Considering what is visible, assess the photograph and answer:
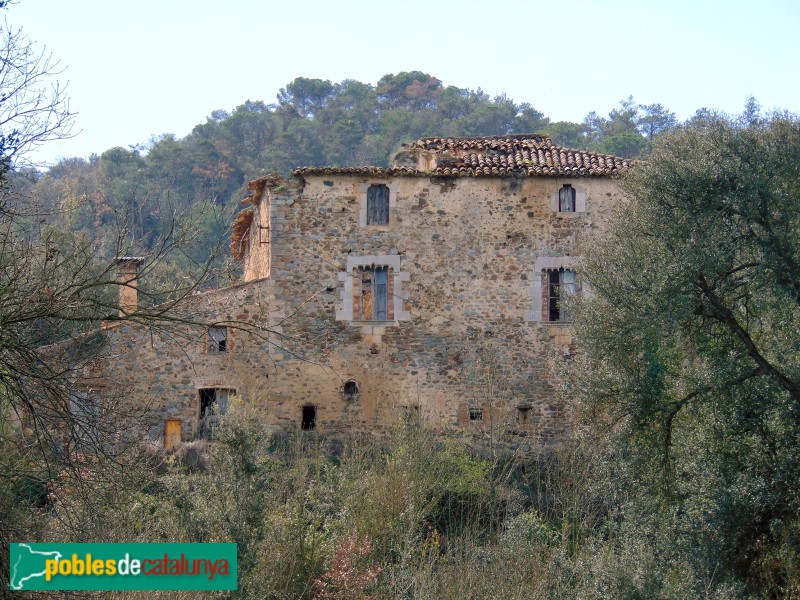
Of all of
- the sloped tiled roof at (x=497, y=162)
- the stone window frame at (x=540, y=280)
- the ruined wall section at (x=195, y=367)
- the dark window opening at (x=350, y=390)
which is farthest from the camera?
the sloped tiled roof at (x=497, y=162)

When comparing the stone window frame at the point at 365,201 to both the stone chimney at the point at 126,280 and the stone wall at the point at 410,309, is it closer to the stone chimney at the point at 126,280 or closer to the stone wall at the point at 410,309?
the stone wall at the point at 410,309

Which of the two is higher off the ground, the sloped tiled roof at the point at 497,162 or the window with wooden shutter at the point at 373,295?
the sloped tiled roof at the point at 497,162

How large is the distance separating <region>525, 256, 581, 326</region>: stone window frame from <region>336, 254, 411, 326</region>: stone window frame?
2467 mm

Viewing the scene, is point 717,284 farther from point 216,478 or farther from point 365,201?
point 365,201

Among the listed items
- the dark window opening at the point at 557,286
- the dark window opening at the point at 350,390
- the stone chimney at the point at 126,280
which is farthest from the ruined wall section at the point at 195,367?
the dark window opening at the point at 557,286

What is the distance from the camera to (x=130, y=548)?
31.3 feet

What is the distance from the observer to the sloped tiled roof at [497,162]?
22297 mm

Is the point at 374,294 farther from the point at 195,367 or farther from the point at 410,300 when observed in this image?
the point at 195,367

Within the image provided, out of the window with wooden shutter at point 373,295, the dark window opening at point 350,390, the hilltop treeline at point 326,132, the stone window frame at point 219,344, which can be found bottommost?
the dark window opening at point 350,390

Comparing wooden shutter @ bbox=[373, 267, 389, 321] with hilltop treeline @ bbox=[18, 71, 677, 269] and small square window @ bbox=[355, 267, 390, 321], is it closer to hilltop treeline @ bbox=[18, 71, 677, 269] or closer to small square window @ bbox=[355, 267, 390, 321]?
small square window @ bbox=[355, 267, 390, 321]

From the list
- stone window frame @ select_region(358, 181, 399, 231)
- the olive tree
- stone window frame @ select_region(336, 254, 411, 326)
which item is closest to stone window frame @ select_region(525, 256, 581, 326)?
stone window frame @ select_region(336, 254, 411, 326)

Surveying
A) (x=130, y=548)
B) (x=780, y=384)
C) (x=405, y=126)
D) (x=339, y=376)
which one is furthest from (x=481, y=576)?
(x=405, y=126)

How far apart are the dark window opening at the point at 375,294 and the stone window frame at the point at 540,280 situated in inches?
112

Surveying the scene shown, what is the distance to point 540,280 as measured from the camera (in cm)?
2230
